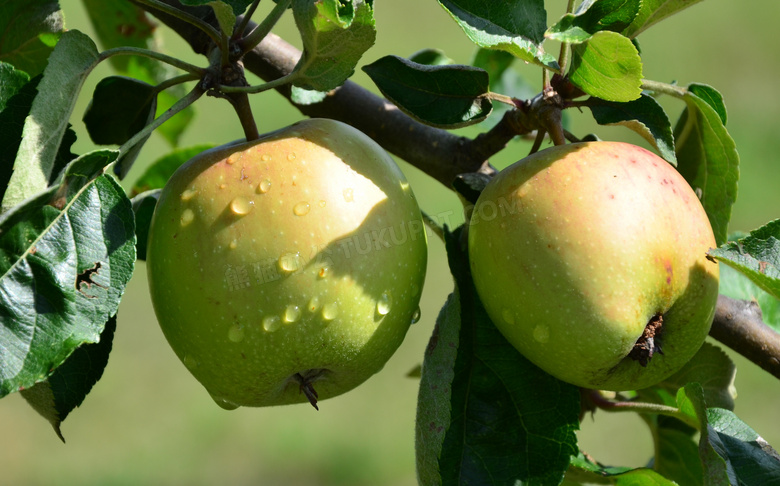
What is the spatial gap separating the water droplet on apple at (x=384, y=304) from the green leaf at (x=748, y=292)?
646 mm

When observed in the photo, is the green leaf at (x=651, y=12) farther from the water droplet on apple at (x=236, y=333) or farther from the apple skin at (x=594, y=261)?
the water droplet on apple at (x=236, y=333)

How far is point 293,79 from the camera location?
817mm

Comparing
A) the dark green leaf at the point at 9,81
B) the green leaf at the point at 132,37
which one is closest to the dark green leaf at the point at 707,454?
the dark green leaf at the point at 9,81

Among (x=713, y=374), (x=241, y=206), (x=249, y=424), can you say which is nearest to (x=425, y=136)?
(x=241, y=206)

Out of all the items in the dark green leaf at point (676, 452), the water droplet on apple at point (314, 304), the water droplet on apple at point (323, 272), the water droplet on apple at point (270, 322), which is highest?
the water droplet on apple at point (323, 272)

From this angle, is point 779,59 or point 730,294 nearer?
point 730,294

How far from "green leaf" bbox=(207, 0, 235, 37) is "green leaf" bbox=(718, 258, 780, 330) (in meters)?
0.81

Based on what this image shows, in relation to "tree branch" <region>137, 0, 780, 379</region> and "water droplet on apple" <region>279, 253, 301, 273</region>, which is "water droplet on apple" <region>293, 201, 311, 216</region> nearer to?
"water droplet on apple" <region>279, 253, 301, 273</region>

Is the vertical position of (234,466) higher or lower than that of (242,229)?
lower

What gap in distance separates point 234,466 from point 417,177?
1737 millimetres

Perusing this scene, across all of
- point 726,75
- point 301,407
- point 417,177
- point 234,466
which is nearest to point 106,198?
point 234,466

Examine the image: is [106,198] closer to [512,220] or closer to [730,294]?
[512,220]

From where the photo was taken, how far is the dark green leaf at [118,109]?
0.97 metres

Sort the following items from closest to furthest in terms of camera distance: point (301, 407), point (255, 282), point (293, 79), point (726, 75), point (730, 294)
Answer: point (255, 282), point (293, 79), point (730, 294), point (301, 407), point (726, 75)
